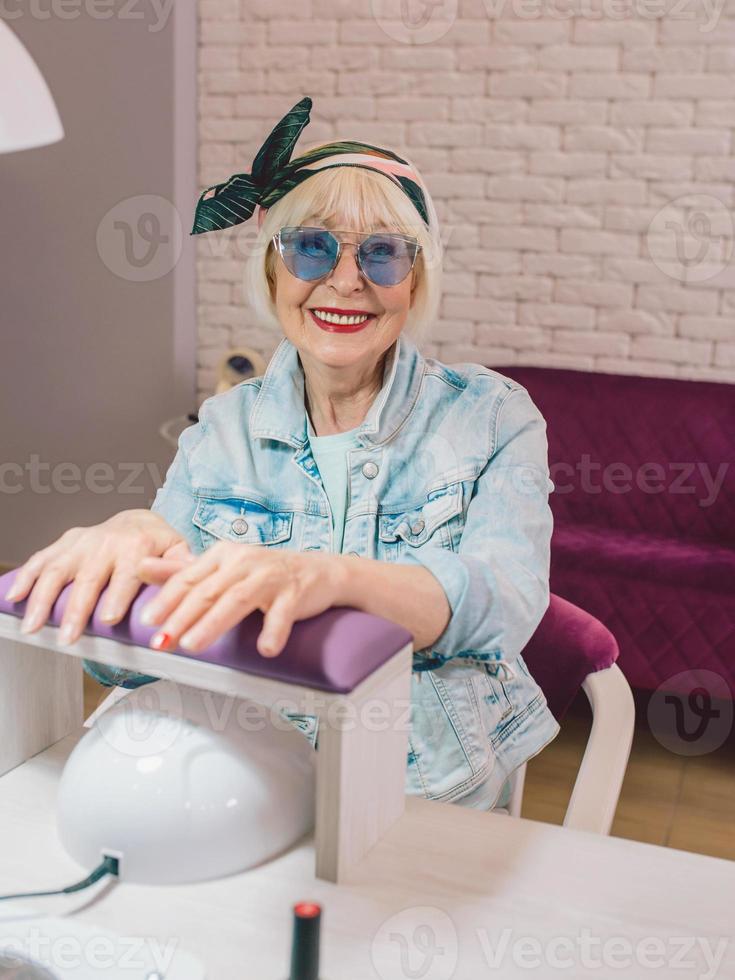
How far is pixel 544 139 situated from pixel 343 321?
2.24 meters

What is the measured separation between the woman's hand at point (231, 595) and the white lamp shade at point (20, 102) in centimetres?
49

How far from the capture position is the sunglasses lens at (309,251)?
1.38 m

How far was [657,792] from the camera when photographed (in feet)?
8.59

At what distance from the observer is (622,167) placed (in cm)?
331

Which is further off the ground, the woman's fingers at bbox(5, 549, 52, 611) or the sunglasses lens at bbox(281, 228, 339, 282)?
the sunglasses lens at bbox(281, 228, 339, 282)

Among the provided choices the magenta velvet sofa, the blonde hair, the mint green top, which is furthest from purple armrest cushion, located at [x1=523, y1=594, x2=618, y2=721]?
the magenta velvet sofa

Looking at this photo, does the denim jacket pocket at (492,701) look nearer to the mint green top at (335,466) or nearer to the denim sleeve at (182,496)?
the mint green top at (335,466)

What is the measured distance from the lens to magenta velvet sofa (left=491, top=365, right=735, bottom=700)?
9.10 feet

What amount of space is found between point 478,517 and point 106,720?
53 centimetres

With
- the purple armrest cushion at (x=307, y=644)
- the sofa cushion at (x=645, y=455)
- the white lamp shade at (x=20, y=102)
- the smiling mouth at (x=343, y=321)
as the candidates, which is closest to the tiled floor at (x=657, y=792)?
the sofa cushion at (x=645, y=455)

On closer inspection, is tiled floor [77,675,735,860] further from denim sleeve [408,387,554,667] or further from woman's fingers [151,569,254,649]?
woman's fingers [151,569,254,649]

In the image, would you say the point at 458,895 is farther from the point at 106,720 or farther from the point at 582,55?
the point at 582,55

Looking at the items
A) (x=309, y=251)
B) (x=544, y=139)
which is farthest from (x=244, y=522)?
(x=544, y=139)

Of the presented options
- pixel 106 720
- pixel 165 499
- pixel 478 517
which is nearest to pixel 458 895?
pixel 106 720
